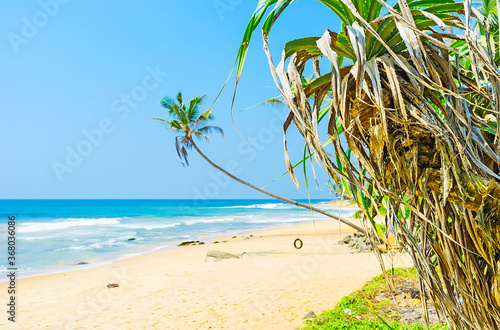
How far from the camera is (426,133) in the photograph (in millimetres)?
1423

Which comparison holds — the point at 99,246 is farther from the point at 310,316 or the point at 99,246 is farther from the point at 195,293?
the point at 310,316

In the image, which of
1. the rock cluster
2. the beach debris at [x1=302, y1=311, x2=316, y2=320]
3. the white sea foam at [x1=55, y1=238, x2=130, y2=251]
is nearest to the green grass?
the beach debris at [x1=302, y1=311, x2=316, y2=320]

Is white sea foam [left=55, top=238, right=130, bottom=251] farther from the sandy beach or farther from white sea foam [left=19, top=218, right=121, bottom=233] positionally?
white sea foam [left=19, top=218, right=121, bottom=233]

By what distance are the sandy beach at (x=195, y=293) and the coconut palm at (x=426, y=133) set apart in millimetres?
3069

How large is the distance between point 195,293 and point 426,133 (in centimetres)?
727

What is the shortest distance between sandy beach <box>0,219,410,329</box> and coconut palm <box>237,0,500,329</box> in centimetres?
307

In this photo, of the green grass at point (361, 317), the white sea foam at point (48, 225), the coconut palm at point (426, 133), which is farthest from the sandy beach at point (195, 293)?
the white sea foam at point (48, 225)

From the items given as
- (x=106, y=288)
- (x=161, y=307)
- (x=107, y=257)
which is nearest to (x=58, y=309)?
(x=106, y=288)

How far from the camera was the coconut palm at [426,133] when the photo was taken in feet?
4.34

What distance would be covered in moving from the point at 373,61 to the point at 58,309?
8068 millimetres

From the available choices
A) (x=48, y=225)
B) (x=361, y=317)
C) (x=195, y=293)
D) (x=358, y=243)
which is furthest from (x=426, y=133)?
(x=48, y=225)

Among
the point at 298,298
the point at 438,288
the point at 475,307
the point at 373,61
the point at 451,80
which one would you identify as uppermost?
the point at 373,61

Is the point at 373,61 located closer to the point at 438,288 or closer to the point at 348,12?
the point at 348,12

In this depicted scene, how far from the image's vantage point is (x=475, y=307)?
1.49 meters
